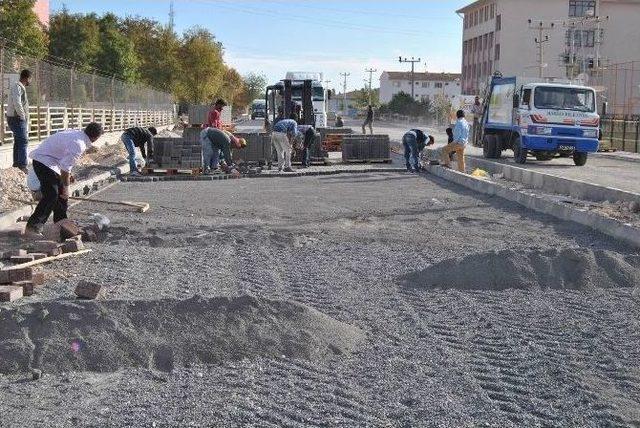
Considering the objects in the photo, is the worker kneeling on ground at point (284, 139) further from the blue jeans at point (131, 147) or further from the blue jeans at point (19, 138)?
the blue jeans at point (19, 138)

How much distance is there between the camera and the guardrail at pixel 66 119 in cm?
2233

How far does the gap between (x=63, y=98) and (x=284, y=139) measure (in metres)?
8.41

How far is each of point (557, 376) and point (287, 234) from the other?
592 centimetres

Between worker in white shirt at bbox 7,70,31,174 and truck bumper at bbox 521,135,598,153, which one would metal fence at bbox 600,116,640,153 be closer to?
truck bumper at bbox 521,135,598,153

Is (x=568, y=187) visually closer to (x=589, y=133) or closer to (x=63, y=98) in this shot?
(x=589, y=133)

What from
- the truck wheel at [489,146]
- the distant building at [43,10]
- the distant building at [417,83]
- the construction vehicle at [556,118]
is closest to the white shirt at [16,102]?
the construction vehicle at [556,118]

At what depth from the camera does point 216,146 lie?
20.0 m

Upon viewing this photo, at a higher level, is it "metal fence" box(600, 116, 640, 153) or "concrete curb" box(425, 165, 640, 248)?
"metal fence" box(600, 116, 640, 153)

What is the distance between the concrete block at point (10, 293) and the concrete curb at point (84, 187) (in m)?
4.33

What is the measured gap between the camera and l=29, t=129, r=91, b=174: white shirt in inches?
389

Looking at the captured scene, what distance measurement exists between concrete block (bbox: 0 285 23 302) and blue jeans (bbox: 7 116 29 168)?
9.16 metres

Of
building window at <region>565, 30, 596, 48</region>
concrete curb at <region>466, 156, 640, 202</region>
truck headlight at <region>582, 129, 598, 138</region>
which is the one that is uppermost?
building window at <region>565, 30, 596, 48</region>

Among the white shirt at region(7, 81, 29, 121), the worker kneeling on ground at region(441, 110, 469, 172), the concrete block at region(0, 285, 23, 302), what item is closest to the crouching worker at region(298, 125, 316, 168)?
the worker kneeling on ground at region(441, 110, 469, 172)

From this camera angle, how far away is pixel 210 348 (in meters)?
5.58
